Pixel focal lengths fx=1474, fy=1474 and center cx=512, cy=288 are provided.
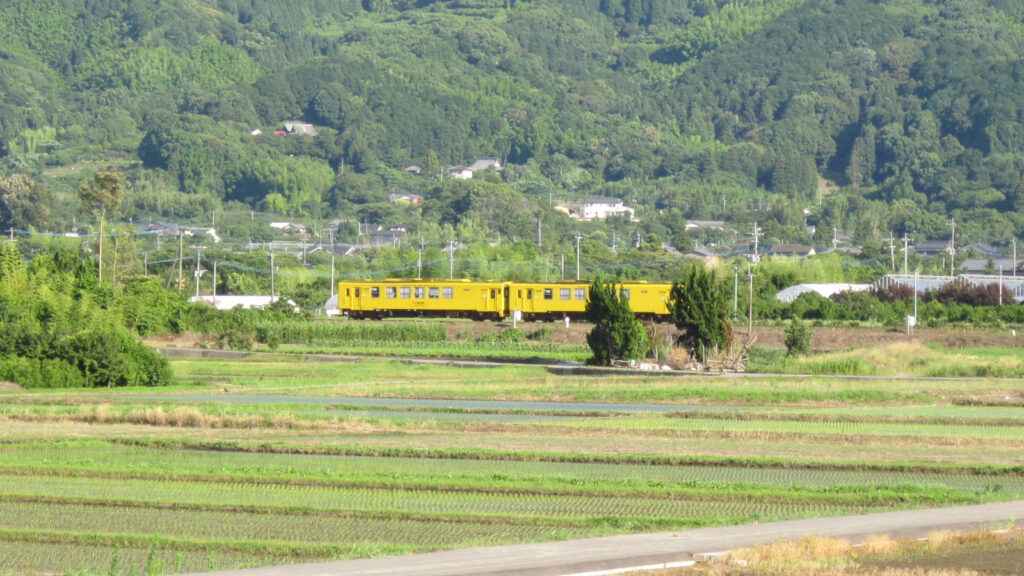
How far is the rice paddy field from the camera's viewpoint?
Answer: 60.3 ft

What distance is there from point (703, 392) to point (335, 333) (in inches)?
1005

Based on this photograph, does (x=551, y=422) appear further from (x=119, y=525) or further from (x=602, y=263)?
(x=602, y=263)

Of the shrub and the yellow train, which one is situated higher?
the yellow train

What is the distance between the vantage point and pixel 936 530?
1741 cm

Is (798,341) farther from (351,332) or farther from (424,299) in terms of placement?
(424,299)

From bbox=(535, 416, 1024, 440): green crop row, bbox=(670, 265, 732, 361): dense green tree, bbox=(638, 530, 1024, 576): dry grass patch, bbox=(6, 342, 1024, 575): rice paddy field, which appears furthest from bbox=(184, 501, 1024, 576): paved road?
bbox=(670, 265, 732, 361): dense green tree

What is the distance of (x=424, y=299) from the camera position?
221 feet

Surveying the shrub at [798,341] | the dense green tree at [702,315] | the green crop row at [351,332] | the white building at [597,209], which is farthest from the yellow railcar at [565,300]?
the white building at [597,209]

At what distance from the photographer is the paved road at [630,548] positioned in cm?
1542

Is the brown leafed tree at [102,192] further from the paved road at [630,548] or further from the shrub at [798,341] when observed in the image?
the paved road at [630,548]

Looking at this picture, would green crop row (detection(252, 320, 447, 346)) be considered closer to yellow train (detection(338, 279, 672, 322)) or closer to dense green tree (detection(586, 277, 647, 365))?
yellow train (detection(338, 279, 672, 322))

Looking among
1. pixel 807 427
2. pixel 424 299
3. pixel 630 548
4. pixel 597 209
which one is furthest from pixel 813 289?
pixel 597 209

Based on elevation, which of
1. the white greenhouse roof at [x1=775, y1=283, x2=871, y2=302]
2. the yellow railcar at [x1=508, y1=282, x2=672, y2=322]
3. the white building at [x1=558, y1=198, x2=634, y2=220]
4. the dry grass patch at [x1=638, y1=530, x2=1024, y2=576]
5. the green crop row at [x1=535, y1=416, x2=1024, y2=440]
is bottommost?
the dry grass patch at [x1=638, y1=530, x2=1024, y2=576]

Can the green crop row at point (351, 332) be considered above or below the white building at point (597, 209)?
below
